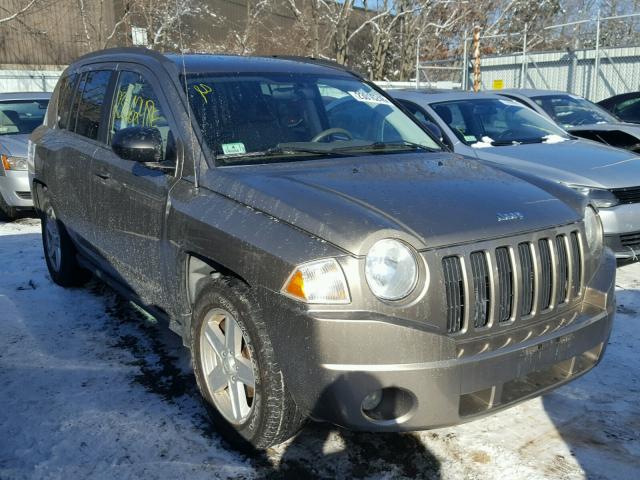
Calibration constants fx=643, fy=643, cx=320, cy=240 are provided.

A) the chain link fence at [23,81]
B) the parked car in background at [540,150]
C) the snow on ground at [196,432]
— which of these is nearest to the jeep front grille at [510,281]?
the snow on ground at [196,432]

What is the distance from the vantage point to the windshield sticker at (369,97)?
4199 mm

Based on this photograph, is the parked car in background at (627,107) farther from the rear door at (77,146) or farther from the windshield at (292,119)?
the rear door at (77,146)

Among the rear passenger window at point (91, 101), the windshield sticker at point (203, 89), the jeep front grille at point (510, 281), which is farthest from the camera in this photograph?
the rear passenger window at point (91, 101)

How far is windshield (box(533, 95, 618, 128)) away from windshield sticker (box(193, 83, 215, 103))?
6.53 meters

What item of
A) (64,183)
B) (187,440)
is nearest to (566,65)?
(64,183)

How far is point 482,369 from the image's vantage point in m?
2.54

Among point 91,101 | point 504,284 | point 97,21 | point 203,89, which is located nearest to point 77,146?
point 91,101

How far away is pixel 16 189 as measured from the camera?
797 centimetres

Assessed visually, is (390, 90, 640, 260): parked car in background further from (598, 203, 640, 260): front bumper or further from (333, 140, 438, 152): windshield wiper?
(333, 140, 438, 152): windshield wiper

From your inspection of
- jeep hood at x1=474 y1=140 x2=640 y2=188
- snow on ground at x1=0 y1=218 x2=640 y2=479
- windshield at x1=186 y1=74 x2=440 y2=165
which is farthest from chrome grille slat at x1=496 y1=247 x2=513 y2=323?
jeep hood at x1=474 y1=140 x2=640 y2=188

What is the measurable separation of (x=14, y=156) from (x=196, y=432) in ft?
19.8

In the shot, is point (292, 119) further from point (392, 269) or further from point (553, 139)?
point (553, 139)

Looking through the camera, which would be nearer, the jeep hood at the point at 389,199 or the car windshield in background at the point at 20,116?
the jeep hood at the point at 389,199

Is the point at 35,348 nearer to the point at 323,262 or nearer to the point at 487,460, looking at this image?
the point at 323,262
